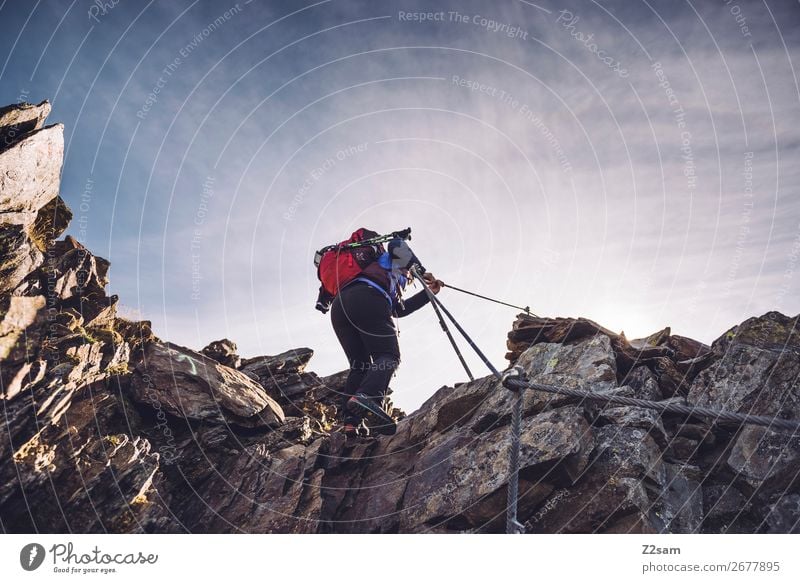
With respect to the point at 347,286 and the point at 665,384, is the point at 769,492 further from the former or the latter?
the point at 347,286

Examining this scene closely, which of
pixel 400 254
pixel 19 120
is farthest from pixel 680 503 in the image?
pixel 19 120

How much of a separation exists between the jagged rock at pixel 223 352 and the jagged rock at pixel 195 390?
178 cm

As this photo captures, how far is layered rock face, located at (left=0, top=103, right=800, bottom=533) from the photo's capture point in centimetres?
518

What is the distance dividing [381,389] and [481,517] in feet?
10.2

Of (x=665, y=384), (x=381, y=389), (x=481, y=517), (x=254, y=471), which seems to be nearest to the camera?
(x=481, y=517)

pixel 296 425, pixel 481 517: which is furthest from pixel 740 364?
pixel 296 425

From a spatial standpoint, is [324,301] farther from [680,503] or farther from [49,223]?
[680,503]

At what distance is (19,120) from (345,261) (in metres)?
6.23

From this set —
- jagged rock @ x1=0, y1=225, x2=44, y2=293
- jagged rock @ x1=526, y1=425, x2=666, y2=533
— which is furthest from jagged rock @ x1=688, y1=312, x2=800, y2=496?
jagged rock @ x1=0, y1=225, x2=44, y2=293

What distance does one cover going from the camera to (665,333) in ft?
28.6

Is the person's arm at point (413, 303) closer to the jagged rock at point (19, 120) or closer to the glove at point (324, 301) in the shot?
the glove at point (324, 301)

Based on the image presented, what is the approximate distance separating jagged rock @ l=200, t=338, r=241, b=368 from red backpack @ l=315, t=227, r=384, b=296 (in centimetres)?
368

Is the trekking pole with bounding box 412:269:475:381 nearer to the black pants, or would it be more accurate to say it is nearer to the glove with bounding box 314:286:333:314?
the black pants

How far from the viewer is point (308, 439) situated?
8.16 m
